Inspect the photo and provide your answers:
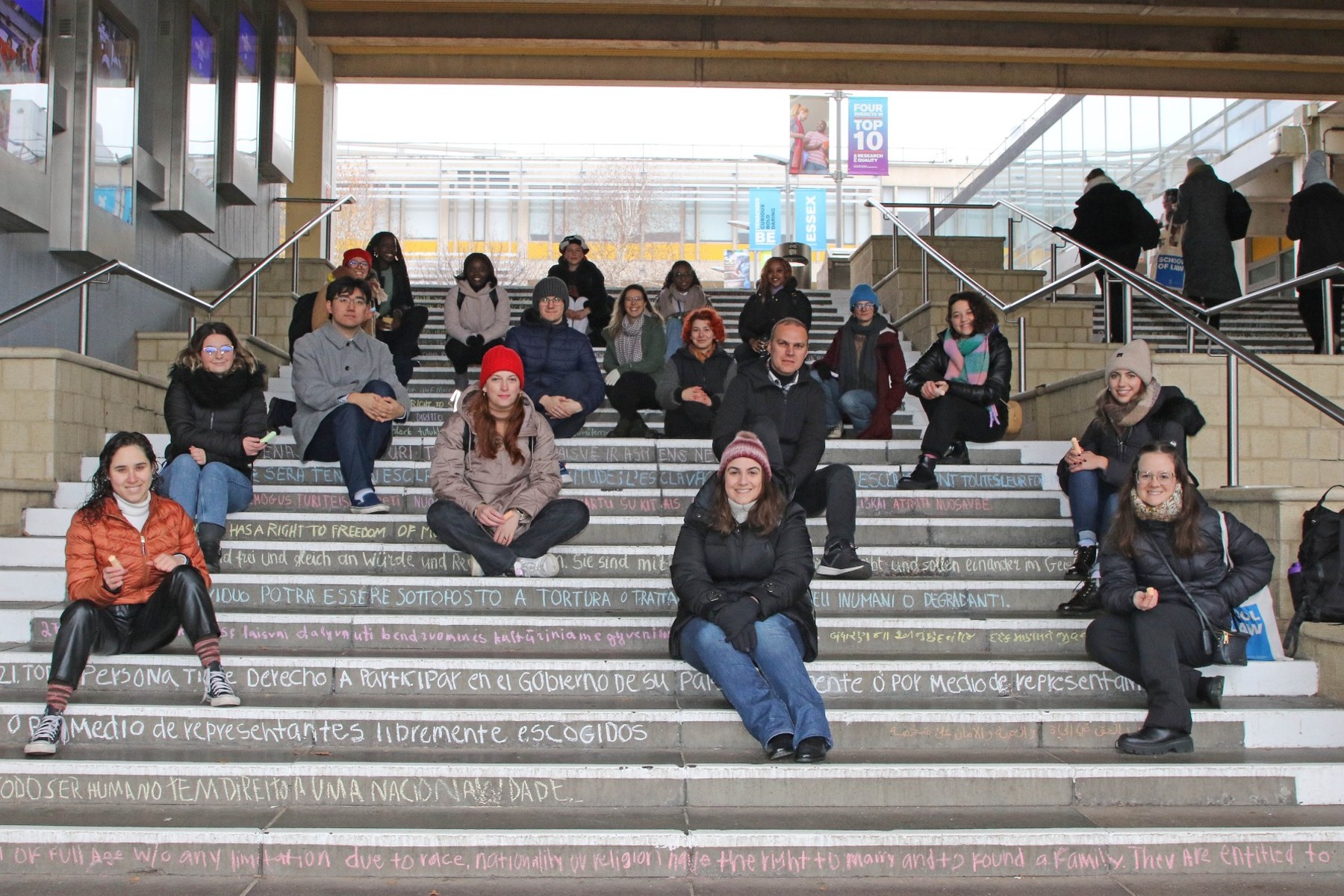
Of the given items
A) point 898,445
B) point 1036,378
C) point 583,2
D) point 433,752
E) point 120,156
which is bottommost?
point 433,752

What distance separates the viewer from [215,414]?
20.4 ft

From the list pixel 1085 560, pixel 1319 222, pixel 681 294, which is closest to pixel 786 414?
pixel 1085 560

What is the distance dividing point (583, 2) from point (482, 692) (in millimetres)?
10707

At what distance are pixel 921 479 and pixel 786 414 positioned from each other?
1.05 m

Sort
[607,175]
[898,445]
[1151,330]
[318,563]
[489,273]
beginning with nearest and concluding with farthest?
[318,563]
[898,445]
[489,273]
[1151,330]
[607,175]

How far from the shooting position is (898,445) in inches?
300

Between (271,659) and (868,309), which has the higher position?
(868,309)

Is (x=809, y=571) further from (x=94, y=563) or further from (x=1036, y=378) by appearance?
(x=1036, y=378)

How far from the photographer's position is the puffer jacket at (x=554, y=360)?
25.1 ft

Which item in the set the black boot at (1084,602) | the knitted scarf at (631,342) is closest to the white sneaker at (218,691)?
the black boot at (1084,602)

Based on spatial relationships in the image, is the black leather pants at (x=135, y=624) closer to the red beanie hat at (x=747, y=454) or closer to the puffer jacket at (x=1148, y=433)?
the red beanie hat at (x=747, y=454)

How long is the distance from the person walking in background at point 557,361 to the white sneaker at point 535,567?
6.27ft

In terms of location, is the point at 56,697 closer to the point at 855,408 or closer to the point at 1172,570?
the point at 1172,570

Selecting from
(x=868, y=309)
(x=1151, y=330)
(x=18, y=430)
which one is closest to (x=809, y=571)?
(x=868, y=309)
